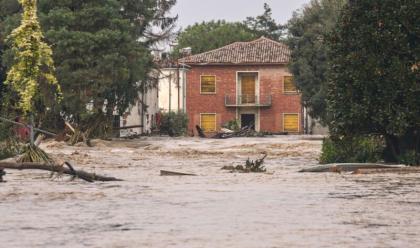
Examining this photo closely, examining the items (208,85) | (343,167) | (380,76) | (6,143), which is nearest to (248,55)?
(208,85)

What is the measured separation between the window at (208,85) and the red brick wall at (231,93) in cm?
34

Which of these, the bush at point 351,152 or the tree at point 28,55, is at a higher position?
the tree at point 28,55

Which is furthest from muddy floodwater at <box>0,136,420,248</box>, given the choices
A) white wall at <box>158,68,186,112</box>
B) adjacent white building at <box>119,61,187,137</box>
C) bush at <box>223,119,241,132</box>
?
white wall at <box>158,68,186,112</box>

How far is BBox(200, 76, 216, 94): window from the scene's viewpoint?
88562 millimetres

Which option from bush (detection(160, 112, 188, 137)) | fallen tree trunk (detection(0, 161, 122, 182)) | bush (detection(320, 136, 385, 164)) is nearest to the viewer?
fallen tree trunk (detection(0, 161, 122, 182))

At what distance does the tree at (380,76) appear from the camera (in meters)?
29.2

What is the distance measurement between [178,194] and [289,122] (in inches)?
2723

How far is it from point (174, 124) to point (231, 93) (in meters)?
11.0

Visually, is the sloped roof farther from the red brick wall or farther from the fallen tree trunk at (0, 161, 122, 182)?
the fallen tree trunk at (0, 161, 122, 182)

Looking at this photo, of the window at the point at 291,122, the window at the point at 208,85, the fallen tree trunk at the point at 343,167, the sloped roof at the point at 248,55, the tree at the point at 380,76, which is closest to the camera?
the fallen tree trunk at the point at 343,167

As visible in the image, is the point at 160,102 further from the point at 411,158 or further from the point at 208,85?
the point at 411,158

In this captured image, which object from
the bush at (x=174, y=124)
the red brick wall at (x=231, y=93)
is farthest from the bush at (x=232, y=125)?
the red brick wall at (x=231, y=93)

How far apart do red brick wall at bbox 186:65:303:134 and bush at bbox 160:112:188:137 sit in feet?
22.3

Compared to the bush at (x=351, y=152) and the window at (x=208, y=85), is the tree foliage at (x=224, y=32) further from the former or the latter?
the bush at (x=351, y=152)
